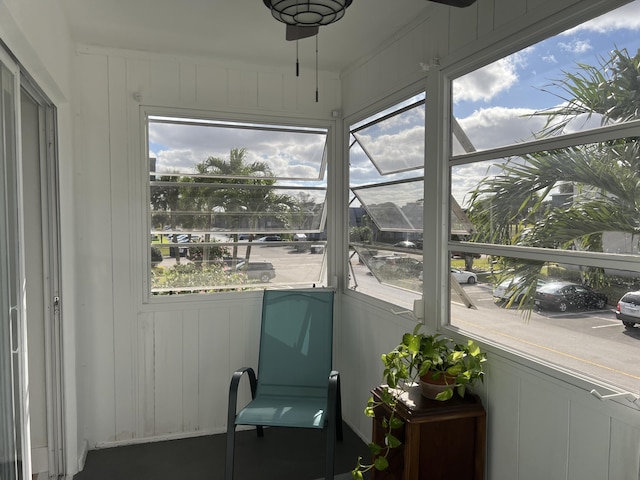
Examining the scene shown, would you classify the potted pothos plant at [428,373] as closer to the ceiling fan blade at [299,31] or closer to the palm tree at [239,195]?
the ceiling fan blade at [299,31]

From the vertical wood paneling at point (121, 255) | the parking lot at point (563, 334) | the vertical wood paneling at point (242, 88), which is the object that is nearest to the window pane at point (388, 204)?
the parking lot at point (563, 334)

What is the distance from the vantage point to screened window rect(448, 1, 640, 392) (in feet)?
5.00

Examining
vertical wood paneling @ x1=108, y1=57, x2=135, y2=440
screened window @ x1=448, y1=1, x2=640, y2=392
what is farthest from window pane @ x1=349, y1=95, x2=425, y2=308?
vertical wood paneling @ x1=108, y1=57, x2=135, y2=440

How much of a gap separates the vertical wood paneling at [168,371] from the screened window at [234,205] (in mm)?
231

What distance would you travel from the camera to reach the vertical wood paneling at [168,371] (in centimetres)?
337

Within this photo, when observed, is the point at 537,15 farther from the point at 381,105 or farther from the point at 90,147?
the point at 90,147

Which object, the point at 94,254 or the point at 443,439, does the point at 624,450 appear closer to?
the point at 443,439

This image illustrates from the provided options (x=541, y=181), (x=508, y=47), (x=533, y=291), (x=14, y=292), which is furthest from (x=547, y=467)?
(x=14, y=292)

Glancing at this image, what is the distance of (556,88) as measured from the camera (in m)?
1.77

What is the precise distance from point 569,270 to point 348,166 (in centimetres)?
215

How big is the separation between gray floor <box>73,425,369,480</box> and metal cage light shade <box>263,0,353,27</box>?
254 centimetres

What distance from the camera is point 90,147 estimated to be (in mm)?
3152

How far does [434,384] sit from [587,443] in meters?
0.64

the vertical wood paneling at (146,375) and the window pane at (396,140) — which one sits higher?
the window pane at (396,140)
